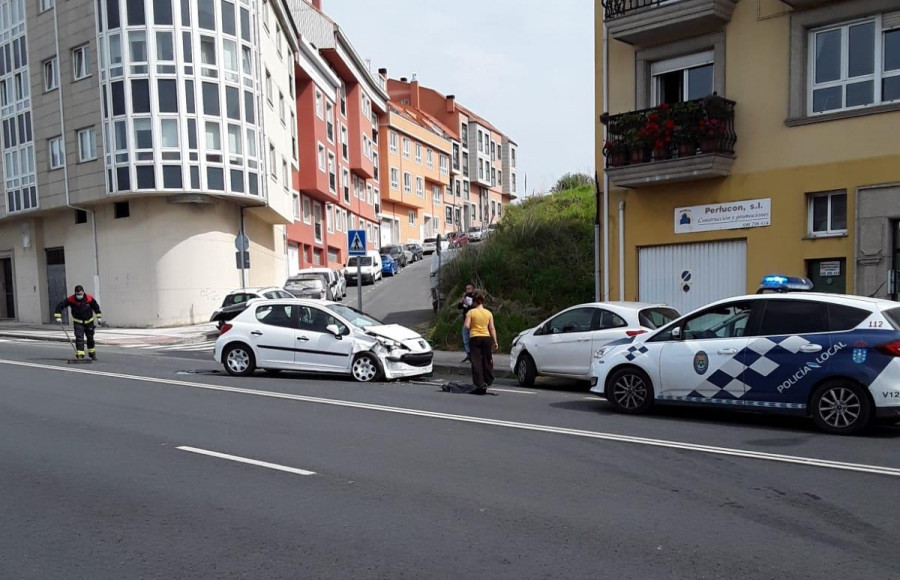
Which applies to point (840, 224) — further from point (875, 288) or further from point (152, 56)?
point (152, 56)

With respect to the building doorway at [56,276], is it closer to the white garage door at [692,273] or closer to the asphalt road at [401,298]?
the asphalt road at [401,298]

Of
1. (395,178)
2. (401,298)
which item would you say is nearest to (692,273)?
(401,298)

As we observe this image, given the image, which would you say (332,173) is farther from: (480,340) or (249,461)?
(249,461)

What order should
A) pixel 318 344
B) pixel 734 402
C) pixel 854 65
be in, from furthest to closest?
pixel 854 65
pixel 318 344
pixel 734 402

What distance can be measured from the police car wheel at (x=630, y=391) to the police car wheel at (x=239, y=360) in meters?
7.16

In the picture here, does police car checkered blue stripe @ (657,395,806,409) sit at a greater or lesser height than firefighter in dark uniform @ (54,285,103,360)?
lesser

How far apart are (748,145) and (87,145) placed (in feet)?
80.7

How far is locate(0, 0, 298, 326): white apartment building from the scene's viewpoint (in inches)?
1089

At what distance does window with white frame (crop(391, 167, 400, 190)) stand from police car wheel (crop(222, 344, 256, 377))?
167 ft

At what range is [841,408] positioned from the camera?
28.0ft

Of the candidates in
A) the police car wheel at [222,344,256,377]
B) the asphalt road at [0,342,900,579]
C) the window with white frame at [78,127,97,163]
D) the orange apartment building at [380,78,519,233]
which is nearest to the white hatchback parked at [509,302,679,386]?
the asphalt road at [0,342,900,579]

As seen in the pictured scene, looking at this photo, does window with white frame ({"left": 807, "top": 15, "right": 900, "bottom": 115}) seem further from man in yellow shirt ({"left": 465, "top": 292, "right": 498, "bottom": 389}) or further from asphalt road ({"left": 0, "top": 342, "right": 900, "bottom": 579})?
man in yellow shirt ({"left": 465, "top": 292, "right": 498, "bottom": 389})

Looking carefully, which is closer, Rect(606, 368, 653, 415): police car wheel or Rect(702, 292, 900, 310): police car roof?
Rect(702, 292, 900, 310): police car roof

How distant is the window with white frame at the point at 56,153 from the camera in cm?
3048
